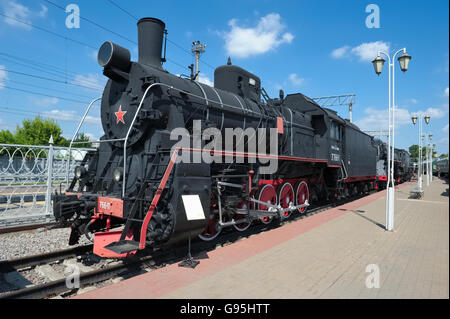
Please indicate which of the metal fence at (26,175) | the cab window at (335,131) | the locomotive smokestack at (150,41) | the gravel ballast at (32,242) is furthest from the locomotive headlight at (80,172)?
the cab window at (335,131)

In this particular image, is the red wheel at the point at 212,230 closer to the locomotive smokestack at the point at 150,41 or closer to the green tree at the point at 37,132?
the locomotive smokestack at the point at 150,41

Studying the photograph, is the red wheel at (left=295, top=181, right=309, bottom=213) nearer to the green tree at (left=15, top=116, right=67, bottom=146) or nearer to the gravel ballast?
the gravel ballast

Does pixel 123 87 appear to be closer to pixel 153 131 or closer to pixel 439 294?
pixel 153 131

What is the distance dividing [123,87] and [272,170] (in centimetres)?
404

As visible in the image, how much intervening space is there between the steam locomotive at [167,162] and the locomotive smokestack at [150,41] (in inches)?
0.8

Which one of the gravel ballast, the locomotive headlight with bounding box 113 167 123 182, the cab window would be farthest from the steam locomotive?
the cab window

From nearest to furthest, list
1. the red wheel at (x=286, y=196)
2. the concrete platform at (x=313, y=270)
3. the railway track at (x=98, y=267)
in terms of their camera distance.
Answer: the concrete platform at (x=313, y=270), the railway track at (x=98, y=267), the red wheel at (x=286, y=196)

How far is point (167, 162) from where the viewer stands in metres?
4.79

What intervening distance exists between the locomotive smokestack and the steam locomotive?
0.8 inches

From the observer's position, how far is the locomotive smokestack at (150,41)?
6.13 m

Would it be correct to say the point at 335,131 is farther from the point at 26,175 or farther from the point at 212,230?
the point at 26,175

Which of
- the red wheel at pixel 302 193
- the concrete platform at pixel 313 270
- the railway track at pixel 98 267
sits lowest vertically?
the railway track at pixel 98 267
